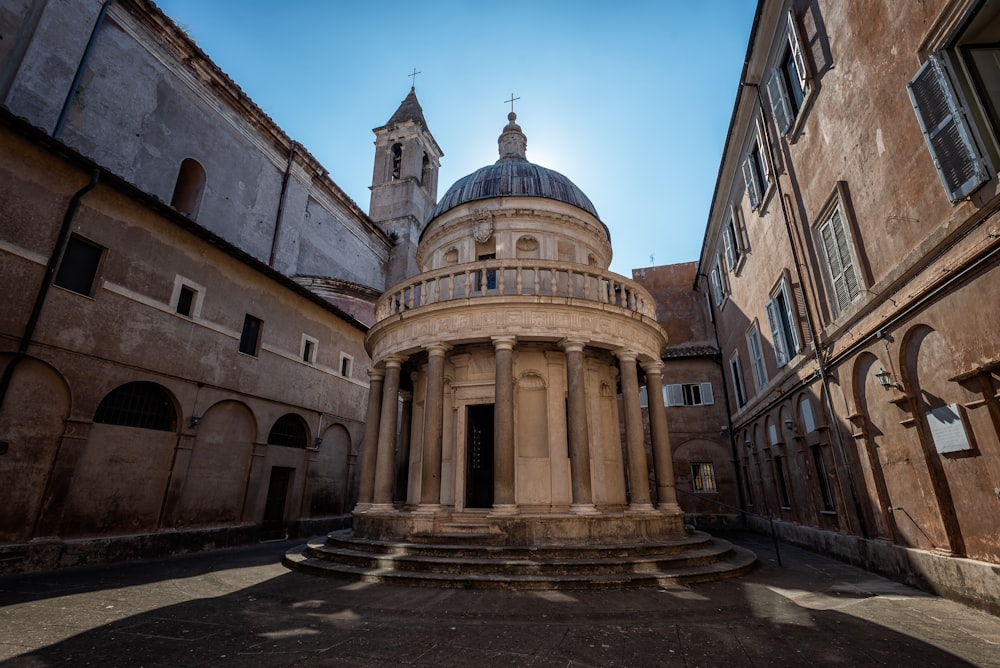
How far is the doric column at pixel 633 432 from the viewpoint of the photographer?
11.4 metres

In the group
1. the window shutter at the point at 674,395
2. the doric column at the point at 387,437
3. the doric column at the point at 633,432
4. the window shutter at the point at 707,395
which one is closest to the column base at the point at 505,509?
the doric column at the point at 387,437

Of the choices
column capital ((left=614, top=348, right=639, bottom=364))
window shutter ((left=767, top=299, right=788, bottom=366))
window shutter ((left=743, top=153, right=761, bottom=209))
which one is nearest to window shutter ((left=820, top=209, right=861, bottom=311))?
window shutter ((left=767, top=299, right=788, bottom=366))

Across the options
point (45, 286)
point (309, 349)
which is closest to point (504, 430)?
point (45, 286)

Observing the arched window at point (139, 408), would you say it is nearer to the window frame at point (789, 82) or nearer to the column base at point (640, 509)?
the column base at point (640, 509)

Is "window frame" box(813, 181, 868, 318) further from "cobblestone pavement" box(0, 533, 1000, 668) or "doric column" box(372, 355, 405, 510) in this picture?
"doric column" box(372, 355, 405, 510)

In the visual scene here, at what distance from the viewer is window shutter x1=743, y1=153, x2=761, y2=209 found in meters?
15.6

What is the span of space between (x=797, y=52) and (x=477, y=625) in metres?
13.7

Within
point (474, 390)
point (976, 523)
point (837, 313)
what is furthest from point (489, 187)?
point (976, 523)

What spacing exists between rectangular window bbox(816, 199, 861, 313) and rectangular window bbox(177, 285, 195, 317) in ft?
56.4

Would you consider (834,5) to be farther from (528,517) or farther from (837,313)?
(528,517)

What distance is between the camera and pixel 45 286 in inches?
428

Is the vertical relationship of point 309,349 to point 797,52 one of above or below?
below

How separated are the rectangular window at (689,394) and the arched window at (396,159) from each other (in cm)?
2746

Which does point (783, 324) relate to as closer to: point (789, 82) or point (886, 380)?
point (886, 380)
